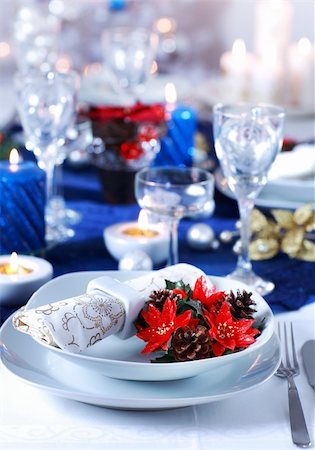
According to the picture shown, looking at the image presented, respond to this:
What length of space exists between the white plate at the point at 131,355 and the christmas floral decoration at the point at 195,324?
0.02 m

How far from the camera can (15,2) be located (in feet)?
11.6

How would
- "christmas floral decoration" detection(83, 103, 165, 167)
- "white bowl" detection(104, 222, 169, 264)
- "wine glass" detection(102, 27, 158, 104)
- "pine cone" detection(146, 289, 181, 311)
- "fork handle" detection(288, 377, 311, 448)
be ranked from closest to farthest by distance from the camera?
"fork handle" detection(288, 377, 311, 448) < "pine cone" detection(146, 289, 181, 311) < "white bowl" detection(104, 222, 169, 264) < "christmas floral decoration" detection(83, 103, 165, 167) < "wine glass" detection(102, 27, 158, 104)

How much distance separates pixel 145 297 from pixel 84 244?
401mm

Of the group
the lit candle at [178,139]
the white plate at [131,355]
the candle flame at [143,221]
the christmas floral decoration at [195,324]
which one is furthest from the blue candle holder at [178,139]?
the christmas floral decoration at [195,324]

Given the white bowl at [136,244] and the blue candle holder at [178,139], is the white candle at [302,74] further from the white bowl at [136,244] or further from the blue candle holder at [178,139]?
the white bowl at [136,244]

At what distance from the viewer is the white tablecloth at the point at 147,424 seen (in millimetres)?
678

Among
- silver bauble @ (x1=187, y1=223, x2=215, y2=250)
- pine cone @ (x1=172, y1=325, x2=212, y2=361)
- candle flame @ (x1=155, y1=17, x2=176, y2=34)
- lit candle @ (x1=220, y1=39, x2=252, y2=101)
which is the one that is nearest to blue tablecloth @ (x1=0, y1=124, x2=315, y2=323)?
silver bauble @ (x1=187, y1=223, x2=215, y2=250)

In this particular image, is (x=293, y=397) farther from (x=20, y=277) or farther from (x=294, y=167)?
(x=294, y=167)

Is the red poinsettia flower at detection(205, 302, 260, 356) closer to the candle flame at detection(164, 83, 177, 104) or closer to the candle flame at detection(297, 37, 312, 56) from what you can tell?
the candle flame at detection(164, 83, 177, 104)

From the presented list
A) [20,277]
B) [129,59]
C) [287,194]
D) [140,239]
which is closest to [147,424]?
[20,277]

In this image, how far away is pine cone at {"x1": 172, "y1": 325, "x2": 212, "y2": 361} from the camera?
0.73 meters

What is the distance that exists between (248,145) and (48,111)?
345 millimetres

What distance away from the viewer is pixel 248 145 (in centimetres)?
100

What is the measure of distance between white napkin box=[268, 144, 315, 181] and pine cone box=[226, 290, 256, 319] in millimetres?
491
